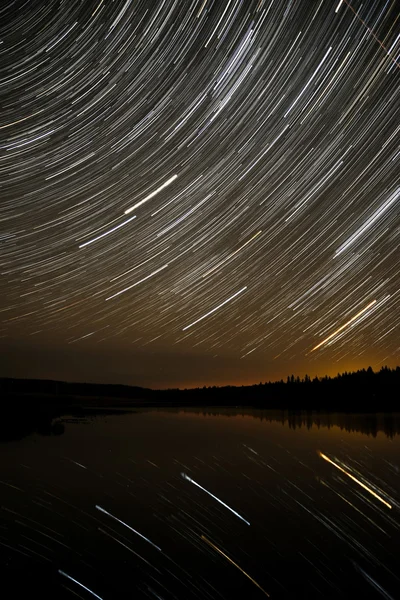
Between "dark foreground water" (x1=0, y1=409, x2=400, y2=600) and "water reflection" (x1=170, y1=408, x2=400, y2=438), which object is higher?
"water reflection" (x1=170, y1=408, x2=400, y2=438)

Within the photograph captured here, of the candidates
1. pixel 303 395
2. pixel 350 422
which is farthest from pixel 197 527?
pixel 303 395

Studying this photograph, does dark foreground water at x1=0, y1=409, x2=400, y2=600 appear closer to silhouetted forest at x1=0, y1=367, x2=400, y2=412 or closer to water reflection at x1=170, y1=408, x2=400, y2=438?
water reflection at x1=170, y1=408, x2=400, y2=438

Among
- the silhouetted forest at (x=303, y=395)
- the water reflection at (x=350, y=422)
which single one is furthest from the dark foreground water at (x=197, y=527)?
the silhouetted forest at (x=303, y=395)

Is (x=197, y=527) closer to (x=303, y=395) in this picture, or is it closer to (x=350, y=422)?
(x=350, y=422)

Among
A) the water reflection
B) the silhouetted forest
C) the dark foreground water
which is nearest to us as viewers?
the dark foreground water

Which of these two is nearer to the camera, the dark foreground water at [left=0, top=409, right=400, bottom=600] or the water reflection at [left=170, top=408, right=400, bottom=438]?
the dark foreground water at [left=0, top=409, right=400, bottom=600]

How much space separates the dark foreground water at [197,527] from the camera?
16.7 ft

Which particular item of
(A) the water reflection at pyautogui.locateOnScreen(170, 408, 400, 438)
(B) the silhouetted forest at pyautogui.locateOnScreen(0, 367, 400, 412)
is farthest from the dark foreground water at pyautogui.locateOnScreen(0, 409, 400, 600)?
(B) the silhouetted forest at pyautogui.locateOnScreen(0, 367, 400, 412)

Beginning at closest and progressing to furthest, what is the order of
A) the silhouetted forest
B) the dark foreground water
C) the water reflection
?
the dark foreground water
the water reflection
the silhouetted forest

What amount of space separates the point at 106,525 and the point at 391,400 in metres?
64.4

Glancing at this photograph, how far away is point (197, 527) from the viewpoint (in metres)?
7.25

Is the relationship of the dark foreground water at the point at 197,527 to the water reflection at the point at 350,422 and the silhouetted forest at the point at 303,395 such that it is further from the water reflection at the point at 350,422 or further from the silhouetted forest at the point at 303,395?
the silhouetted forest at the point at 303,395

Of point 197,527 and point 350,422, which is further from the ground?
point 350,422

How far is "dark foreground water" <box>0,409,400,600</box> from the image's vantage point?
508cm
